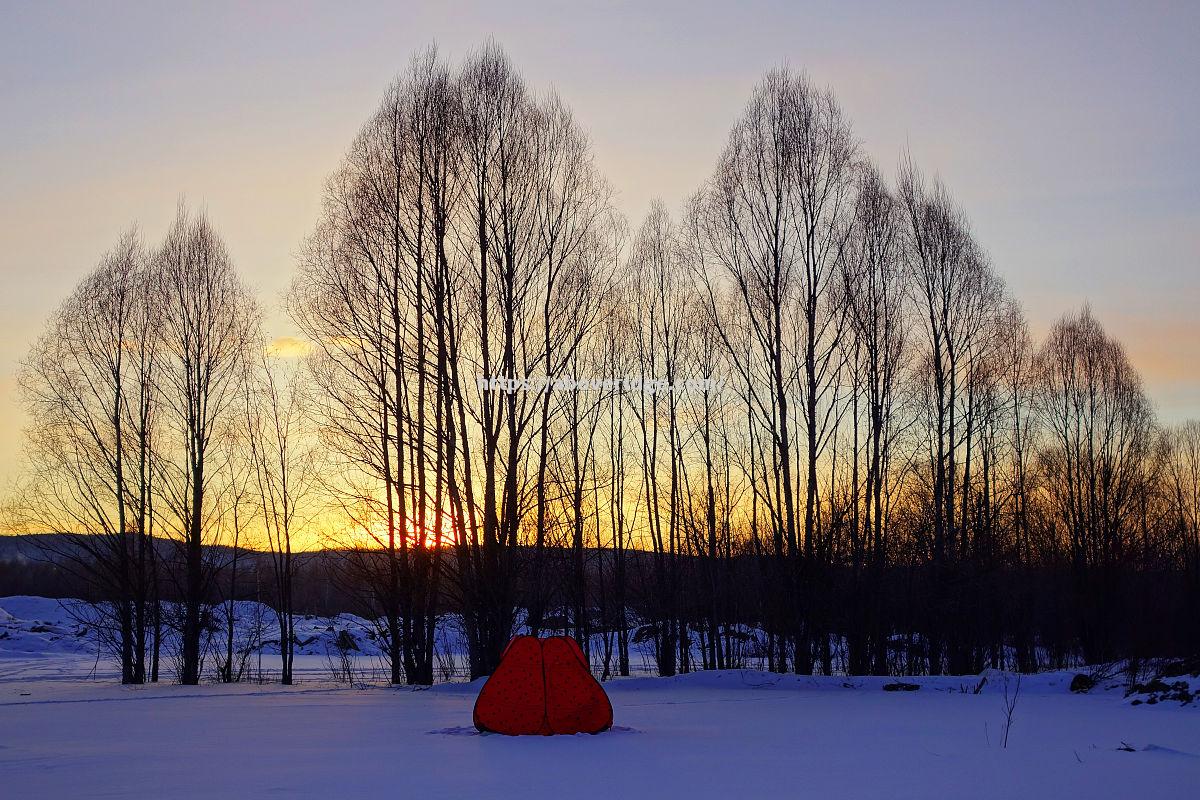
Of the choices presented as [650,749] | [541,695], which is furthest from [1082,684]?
[541,695]

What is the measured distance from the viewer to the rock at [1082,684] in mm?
13852

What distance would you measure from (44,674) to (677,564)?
18.4 m

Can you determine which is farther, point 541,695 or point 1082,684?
point 1082,684

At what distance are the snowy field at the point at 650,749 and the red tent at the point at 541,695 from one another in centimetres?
27

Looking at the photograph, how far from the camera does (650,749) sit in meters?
8.34

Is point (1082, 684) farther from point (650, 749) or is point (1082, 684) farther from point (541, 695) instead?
point (541, 695)

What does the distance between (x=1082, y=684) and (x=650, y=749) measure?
8751 millimetres

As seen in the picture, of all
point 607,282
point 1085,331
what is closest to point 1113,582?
point 1085,331

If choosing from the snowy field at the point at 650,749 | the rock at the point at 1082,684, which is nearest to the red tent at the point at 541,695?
the snowy field at the point at 650,749

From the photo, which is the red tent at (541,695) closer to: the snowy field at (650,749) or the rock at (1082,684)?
the snowy field at (650,749)

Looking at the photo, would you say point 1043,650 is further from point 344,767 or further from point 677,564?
point 344,767

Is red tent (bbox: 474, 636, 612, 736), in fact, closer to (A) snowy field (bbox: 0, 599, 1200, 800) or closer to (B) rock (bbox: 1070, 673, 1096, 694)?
(A) snowy field (bbox: 0, 599, 1200, 800)

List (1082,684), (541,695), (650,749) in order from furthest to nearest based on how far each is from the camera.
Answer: (1082,684) → (541,695) → (650,749)

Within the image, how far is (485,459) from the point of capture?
17812 millimetres
